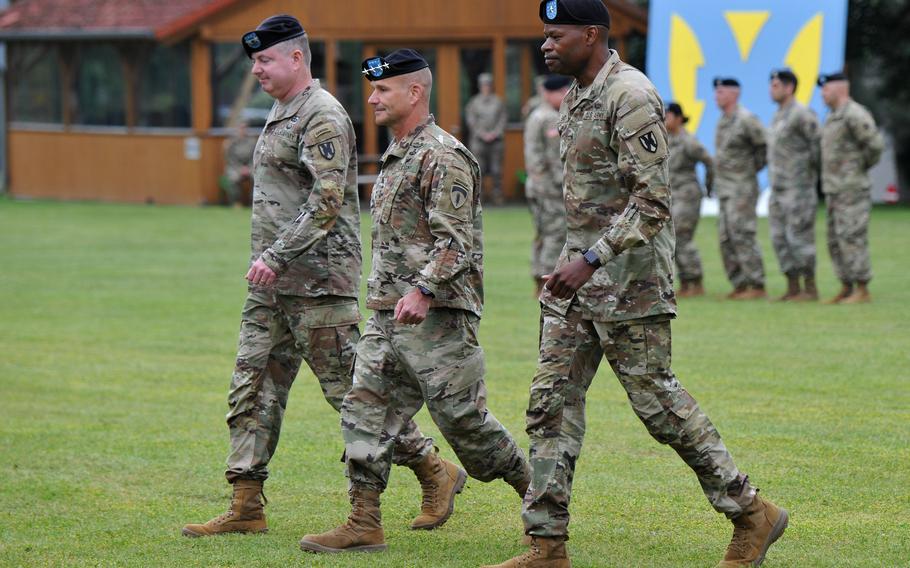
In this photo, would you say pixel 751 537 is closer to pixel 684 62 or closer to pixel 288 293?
pixel 288 293

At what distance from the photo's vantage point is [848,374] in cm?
1108

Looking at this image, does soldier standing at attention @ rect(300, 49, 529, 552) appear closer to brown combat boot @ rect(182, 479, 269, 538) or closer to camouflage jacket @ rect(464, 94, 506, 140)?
brown combat boot @ rect(182, 479, 269, 538)

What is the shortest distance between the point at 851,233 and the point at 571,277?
1079cm

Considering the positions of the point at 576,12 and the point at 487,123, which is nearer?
the point at 576,12

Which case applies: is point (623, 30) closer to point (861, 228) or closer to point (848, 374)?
point (861, 228)

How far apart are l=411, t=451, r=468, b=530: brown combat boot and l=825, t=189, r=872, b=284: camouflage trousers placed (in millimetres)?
9546

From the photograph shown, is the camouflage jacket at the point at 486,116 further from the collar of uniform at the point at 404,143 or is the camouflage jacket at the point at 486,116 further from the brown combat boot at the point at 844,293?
the collar of uniform at the point at 404,143

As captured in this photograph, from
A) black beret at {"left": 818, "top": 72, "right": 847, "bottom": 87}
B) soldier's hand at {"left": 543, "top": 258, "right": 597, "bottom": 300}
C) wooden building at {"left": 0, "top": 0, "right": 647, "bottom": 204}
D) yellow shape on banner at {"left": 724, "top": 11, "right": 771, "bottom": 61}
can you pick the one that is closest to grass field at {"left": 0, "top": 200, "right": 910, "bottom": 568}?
soldier's hand at {"left": 543, "top": 258, "right": 597, "bottom": 300}

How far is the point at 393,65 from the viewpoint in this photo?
6.34 metres

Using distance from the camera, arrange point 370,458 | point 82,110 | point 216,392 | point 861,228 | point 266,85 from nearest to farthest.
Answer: point 370,458 → point 266,85 → point 216,392 → point 861,228 → point 82,110

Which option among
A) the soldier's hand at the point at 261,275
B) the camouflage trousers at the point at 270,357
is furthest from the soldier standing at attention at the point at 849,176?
the soldier's hand at the point at 261,275

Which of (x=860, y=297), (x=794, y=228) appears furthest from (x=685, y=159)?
(x=860, y=297)

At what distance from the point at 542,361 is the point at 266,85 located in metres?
1.98

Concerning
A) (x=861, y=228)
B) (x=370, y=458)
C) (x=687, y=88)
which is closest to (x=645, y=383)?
(x=370, y=458)
